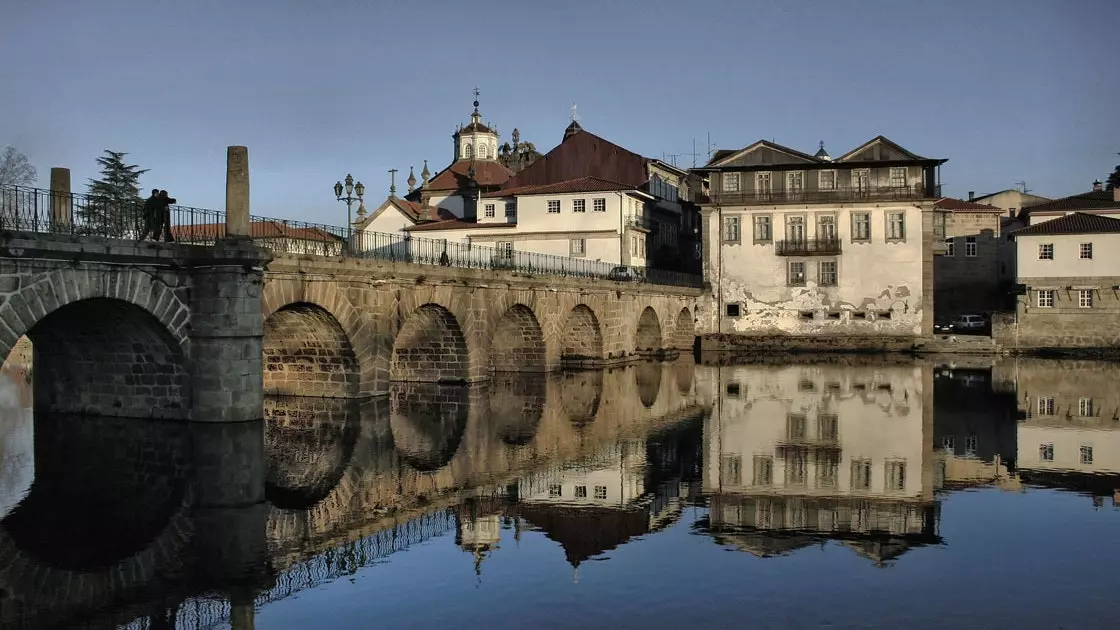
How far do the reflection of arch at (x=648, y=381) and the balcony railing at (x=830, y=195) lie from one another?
1493 centimetres

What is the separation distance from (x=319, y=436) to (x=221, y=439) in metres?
2.69

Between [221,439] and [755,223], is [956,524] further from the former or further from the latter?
[755,223]

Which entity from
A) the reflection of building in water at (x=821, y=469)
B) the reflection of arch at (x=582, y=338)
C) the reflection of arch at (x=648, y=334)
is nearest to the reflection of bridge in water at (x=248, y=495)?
the reflection of building in water at (x=821, y=469)

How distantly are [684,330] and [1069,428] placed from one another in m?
32.7

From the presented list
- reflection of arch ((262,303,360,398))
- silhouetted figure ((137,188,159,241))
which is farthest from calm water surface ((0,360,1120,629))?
silhouetted figure ((137,188,159,241))

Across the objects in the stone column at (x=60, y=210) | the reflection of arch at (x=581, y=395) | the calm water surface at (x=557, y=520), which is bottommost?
the calm water surface at (x=557, y=520)

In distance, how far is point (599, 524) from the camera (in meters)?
15.2

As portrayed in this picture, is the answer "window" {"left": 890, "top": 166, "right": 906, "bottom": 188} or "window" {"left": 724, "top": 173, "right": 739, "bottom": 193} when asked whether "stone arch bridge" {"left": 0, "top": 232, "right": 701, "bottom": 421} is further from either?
"window" {"left": 890, "top": 166, "right": 906, "bottom": 188}

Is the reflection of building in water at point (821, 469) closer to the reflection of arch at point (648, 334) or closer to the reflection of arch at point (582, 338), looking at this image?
the reflection of arch at point (582, 338)

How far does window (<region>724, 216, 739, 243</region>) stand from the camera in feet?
194

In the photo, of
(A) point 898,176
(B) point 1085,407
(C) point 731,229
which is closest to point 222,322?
(B) point 1085,407

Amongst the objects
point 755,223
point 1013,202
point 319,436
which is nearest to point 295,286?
point 319,436

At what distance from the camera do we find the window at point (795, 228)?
2295 inches

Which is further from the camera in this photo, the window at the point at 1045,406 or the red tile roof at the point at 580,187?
the red tile roof at the point at 580,187
